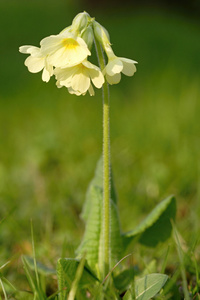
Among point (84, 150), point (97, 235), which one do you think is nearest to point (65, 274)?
point (97, 235)

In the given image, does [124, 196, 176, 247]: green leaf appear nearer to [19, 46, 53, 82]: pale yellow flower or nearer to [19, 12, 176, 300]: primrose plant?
[19, 12, 176, 300]: primrose plant

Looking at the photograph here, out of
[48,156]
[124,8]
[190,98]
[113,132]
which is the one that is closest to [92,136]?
[113,132]

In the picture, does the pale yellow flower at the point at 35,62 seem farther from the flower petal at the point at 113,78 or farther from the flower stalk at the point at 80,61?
the flower petal at the point at 113,78

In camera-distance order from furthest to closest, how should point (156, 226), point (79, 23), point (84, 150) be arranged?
point (84, 150) → point (156, 226) → point (79, 23)

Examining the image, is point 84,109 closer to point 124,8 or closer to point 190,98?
point 190,98

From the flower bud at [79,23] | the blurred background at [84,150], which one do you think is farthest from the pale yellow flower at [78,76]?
the blurred background at [84,150]

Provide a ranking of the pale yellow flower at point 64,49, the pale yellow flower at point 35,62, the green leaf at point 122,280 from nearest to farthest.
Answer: the pale yellow flower at point 64,49, the pale yellow flower at point 35,62, the green leaf at point 122,280

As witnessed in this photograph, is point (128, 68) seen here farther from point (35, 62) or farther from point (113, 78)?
point (35, 62)
